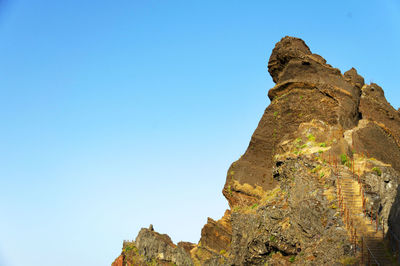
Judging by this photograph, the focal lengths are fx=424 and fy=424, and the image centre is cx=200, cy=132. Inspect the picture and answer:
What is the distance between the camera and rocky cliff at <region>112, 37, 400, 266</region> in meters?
22.9

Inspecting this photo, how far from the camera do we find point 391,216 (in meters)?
22.2

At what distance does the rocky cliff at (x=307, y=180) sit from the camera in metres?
22.9

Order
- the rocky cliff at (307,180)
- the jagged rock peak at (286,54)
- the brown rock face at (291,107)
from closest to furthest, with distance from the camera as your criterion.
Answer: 1. the rocky cliff at (307,180)
2. the brown rock face at (291,107)
3. the jagged rock peak at (286,54)

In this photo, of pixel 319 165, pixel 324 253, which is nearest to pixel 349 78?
pixel 319 165

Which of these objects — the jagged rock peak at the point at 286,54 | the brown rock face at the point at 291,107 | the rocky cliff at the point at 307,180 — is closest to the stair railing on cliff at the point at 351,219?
the rocky cliff at the point at 307,180

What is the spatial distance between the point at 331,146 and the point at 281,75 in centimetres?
1231

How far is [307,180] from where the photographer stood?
1045 inches

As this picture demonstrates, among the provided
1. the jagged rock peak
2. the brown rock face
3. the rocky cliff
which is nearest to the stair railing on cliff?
the rocky cliff

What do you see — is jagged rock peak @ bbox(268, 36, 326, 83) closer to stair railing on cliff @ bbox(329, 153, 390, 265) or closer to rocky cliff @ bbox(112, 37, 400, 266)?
rocky cliff @ bbox(112, 37, 400, 266)

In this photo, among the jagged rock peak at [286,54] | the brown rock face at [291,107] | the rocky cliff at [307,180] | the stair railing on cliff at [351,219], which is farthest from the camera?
the jagged rock peak at [286,54]

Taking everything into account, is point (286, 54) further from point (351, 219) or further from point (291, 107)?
point (351, 219)

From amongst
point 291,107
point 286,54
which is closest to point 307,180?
point 291,107

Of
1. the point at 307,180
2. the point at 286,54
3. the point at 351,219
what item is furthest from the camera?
the point at 286,54

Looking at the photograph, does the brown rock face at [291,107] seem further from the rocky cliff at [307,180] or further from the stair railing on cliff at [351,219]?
the stair railing on cliff at [351,219]
